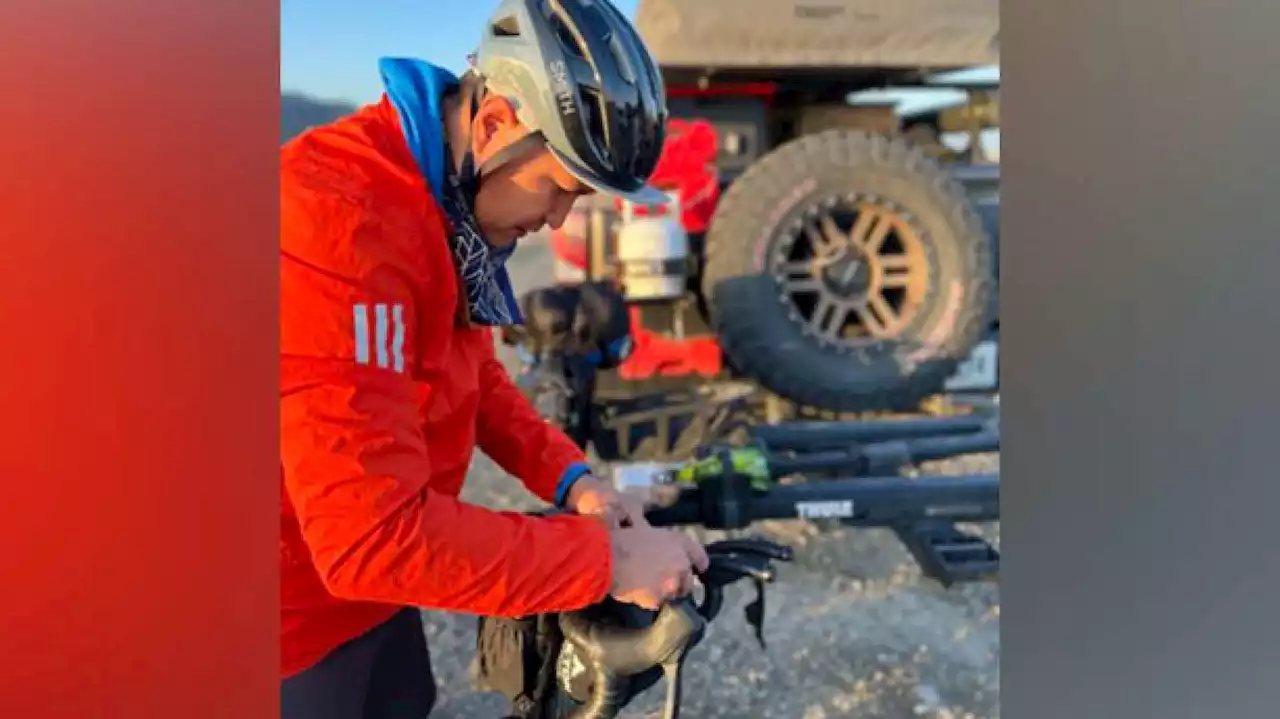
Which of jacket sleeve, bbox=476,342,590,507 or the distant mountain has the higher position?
the distant mountain

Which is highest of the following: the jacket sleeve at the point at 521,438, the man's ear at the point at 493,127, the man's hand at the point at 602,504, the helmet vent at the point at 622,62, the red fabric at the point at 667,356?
the helmet vent at the point at 622,62

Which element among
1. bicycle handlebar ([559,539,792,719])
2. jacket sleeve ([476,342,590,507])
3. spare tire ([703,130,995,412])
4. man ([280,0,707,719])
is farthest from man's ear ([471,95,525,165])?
spare tire ([703,130,995,412])

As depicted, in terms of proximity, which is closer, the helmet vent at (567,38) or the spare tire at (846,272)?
the helmet vent at (567,38)

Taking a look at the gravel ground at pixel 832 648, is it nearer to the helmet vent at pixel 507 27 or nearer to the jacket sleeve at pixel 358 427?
the jacket sleeve at pixel 358 427

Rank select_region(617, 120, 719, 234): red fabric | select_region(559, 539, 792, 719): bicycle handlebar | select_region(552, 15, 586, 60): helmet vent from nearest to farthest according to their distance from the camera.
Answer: select_region(552, 15, 586, 60): helmet vent
select_region(559, 539, 792, 719): bicycle handlebar
select_region(617, 120, 719, 234): red fabric

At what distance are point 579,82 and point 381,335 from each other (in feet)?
1.05

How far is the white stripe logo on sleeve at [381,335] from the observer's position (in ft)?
3.29

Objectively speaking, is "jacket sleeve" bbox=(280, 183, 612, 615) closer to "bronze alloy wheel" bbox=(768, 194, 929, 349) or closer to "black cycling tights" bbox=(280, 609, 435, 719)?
"black cycling tights" bbox=(280, 609, 435, 719)

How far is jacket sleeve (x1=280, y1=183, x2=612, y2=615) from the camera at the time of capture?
1004 millimetres

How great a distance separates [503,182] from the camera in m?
1.16

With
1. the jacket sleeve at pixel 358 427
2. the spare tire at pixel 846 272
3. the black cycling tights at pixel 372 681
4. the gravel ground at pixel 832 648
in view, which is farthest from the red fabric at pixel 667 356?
the jacket sleeve at pixel 358 427

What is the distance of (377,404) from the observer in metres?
1.01

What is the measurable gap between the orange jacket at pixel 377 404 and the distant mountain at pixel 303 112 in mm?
53
